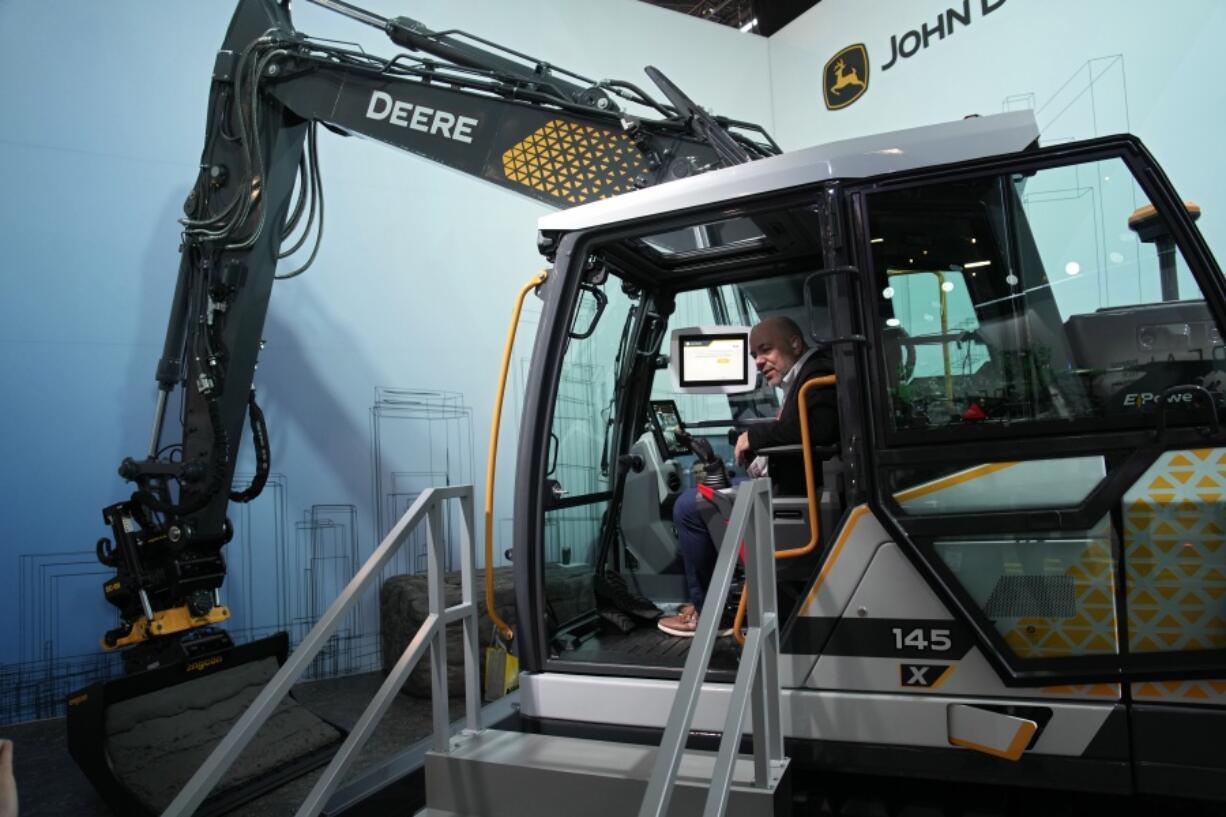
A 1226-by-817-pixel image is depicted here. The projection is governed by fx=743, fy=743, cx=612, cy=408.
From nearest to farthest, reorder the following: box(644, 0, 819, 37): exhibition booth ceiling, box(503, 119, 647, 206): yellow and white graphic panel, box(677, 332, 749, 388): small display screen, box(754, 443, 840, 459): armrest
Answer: box(754, 443, 840, 459): armrest → box(503, 119, 647, 206): yellow and white graphic panel → box(677, 332, 749, 388): small display screen → box(644, 0, 819, 37): exhibition booth ceiling

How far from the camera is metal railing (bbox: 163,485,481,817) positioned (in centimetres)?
186

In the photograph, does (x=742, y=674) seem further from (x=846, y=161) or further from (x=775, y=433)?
(x=846, y=161)

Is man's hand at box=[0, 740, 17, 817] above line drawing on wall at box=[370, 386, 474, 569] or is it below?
below

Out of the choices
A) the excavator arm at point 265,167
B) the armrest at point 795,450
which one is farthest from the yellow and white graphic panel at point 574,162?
the armrest at point 795,450

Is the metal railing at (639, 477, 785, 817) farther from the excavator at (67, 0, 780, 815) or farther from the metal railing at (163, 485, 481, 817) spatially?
the excavator at (67, 0, 780, 815)

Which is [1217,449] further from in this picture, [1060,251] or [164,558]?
[164,558]

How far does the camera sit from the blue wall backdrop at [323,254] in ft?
14.1

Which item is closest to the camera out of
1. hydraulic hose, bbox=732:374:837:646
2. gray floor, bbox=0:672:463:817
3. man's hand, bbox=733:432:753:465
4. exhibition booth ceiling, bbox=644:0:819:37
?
hydraulic hose, bbox=732:374:837:646

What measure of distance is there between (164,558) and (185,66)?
10.6ft

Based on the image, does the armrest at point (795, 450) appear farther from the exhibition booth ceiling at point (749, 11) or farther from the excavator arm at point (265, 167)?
the exhibition booth ceiling at point (749, 11)

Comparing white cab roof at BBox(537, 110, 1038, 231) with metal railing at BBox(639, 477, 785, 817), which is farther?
white cab roof at BBox(537, 110, 1038, 231)

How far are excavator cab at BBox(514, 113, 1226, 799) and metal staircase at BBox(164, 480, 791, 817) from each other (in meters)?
0.27

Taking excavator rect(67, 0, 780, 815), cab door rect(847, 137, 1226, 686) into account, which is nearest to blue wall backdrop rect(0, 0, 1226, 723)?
excavator rect(67, 0, 780, 815)

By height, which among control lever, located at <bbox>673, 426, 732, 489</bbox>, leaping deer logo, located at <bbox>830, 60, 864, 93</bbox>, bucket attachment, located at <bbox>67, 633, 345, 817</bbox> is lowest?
bucket attachment, located at <bbox>67, 633, 345, 817</bbox>
